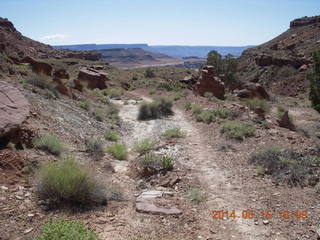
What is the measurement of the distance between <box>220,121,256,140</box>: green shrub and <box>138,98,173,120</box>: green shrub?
5.05 metres

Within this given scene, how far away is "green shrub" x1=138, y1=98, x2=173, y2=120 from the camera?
14203mm

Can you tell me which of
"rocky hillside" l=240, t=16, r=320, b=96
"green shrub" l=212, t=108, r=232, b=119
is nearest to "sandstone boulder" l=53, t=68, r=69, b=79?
"green shrub" l=212, t=108, r=232, b=119

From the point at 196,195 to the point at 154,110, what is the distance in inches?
378

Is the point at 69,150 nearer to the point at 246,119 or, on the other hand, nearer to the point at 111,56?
the point at 246,119

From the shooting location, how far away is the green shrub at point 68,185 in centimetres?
428

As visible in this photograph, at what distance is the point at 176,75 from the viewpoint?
134 ft

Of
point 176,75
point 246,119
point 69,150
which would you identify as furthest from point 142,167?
→ point 176,75

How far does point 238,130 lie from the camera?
952 centimetres

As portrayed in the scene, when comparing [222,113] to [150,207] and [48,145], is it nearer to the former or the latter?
[48,145]

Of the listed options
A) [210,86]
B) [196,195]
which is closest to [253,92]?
[210,86]

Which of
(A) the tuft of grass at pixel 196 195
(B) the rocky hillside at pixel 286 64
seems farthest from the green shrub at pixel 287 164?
(B) the rocky hillside at pixel 286 64

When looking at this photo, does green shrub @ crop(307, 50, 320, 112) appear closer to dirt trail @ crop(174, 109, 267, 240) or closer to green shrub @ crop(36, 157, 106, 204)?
dirt trail @ crop(174, 109, 267, 240)

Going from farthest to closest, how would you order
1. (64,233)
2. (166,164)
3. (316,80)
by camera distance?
(316,80) < (166,164) < (64,233)

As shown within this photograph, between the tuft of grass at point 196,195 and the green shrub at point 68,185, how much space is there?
1.63 metres
